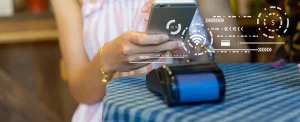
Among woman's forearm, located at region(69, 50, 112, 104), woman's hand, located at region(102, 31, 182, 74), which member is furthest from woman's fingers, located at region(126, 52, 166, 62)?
woman's forearm, located at region(69, 50, 112, 104)

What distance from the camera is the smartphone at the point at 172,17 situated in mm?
431

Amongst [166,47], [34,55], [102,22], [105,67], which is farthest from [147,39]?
[34,55]

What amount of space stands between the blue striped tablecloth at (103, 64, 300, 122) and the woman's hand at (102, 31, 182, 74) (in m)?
0.03

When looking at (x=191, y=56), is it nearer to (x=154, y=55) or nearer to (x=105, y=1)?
(x=154, y=55)

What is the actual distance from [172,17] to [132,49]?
8 cm

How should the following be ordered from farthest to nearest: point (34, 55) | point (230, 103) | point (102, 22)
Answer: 1. point (34, 55)
2. point (102, 22)
3. point (230, 103)

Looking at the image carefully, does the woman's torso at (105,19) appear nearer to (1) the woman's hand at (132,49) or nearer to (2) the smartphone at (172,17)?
(1) the woman's hand at (132,49)

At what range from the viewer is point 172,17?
17.6 inches

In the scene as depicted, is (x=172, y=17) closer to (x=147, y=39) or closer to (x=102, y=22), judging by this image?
(x=147, y=39)

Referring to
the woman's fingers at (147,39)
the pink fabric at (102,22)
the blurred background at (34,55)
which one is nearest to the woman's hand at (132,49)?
the woman's fingers at (147,39)

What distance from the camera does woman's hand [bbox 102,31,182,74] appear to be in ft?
1.56

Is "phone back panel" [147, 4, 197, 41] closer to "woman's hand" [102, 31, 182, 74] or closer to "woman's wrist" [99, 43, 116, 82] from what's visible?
"woman's hand" [102, 31, 182, 74]

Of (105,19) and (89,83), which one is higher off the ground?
(105,19)

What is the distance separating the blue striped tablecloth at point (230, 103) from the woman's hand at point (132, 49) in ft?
0.10
